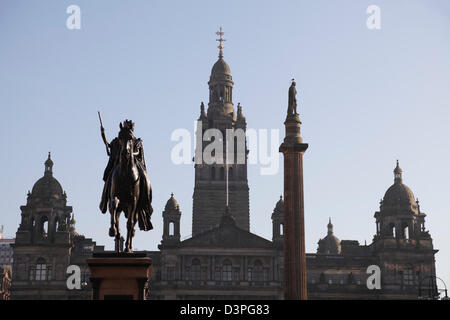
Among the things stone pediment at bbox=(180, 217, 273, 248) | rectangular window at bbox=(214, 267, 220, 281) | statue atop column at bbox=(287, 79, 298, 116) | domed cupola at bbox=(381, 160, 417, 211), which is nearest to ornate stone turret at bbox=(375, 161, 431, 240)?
domed cupola at bbox=(381, 160, 417, 211)

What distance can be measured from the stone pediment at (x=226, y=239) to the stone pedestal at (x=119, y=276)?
2670 inches

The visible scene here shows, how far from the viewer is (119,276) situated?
50.2 feet

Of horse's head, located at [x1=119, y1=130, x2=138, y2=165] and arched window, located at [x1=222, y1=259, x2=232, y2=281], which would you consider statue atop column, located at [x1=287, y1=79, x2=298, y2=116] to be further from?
arched window, located at [x1=222, y1=259, x2=232, y2=281]

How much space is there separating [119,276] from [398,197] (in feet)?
235

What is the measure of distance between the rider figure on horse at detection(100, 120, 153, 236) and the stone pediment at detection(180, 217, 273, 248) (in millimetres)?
66542

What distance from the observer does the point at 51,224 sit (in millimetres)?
83062

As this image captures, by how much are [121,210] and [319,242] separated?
94.0 metres

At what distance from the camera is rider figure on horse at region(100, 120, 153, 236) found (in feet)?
54.1

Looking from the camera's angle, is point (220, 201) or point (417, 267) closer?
point (417, 267)

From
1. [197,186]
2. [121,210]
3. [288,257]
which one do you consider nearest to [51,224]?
[197,186]

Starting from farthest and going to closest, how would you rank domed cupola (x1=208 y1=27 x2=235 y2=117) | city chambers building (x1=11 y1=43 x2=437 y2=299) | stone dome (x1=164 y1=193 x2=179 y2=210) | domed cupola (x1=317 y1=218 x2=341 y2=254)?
domed cupola (x1=317 y1=218 x2=341 y2=254) → domed cupola (x1=208 y1=27 x2=235 y2=117) → stone dome (x1=164 y1=193 x2=179 y2=210) → city chambers building (x1=11 y1=43 x2=437 y2=299)

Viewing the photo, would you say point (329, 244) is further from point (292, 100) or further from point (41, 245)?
point (292, 100)
